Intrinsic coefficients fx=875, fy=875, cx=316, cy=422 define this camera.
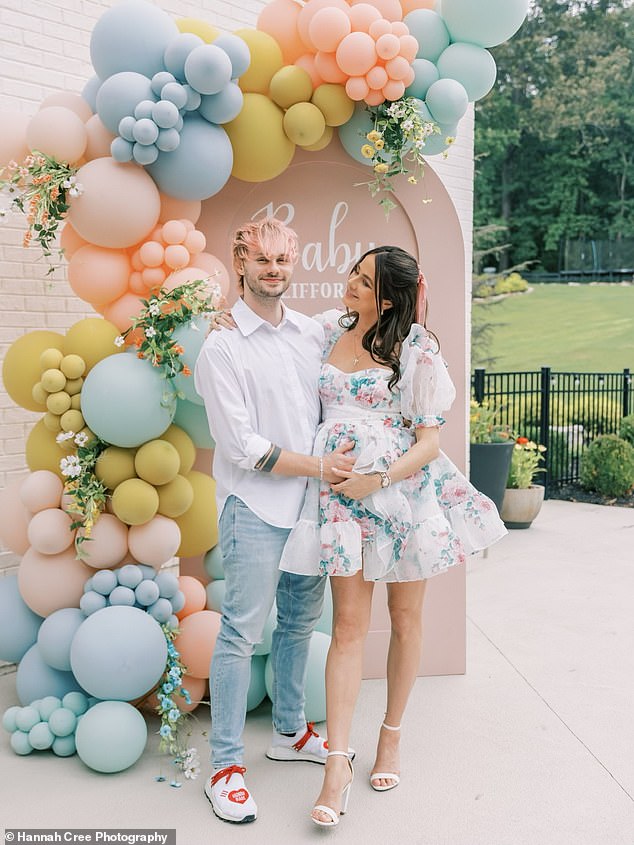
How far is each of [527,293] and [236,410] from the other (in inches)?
930

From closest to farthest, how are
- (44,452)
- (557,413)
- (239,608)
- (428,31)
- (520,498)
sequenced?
(239,608)
(44,452)
(428,31)
(520,498)
(557,413)

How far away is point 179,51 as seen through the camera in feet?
9.18

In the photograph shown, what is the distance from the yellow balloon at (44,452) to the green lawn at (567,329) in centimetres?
1767

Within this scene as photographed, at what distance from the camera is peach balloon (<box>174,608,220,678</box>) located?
3.04 m

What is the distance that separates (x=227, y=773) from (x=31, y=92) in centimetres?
280

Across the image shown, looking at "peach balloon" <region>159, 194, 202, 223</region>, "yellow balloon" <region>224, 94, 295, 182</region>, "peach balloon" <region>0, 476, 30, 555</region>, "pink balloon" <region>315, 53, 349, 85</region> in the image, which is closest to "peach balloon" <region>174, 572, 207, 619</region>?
"peach balloon" <region>0, 476, 30, 555</region>

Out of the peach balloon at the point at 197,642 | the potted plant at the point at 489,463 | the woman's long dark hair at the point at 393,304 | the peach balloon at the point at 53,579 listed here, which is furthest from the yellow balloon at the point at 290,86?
the potted plant at the point at 489,463

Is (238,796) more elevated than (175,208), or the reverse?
(175,208)

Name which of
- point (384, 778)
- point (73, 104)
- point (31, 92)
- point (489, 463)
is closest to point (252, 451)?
point (384, 778)

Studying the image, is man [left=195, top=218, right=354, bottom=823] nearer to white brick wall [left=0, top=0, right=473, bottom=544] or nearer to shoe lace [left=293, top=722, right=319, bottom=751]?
shoe lace [left=293, top=722, right=319, bottom=751]

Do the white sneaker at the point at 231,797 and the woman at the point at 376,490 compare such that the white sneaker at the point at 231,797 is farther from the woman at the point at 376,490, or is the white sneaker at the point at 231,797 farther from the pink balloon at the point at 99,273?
the pink balloon at the point at 99,273

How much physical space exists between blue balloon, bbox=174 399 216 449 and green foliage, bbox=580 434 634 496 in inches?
231

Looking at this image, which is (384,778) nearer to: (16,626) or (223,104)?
(16,626)

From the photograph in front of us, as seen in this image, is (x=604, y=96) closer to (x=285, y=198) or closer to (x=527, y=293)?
(x=527, y=293)
